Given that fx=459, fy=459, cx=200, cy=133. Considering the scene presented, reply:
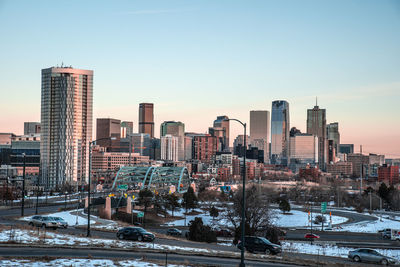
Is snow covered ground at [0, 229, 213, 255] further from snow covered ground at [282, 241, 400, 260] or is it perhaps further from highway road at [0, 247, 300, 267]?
snow covered ground at [282, 241, 400, 260]

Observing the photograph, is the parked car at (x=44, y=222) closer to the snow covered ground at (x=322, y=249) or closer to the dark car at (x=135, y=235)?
the dark car at (x=135, y=235)

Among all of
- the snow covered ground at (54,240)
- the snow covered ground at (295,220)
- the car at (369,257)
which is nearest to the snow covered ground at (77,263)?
the snow covered ground at (54,240)

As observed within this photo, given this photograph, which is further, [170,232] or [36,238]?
[170,232]

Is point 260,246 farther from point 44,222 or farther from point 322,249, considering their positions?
point 44,222

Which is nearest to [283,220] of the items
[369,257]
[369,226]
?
[369,226]

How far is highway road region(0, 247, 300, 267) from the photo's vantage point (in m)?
32.0

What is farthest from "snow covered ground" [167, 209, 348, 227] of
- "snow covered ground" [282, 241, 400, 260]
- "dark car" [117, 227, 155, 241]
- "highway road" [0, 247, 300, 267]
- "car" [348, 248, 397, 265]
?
"highway road" [0, 247, 300, 267]

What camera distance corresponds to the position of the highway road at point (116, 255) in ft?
105

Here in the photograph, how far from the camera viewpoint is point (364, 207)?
5374 inches

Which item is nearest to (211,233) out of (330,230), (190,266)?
(190,266)

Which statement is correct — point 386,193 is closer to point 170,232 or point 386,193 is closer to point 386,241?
point 386,241

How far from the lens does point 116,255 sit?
33.3m

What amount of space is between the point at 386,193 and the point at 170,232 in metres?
91.4

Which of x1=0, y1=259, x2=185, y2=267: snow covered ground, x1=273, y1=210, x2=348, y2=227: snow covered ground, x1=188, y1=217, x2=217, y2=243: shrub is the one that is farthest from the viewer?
x1=273, y1=210, x2=348, y2=227: snow covered ground
